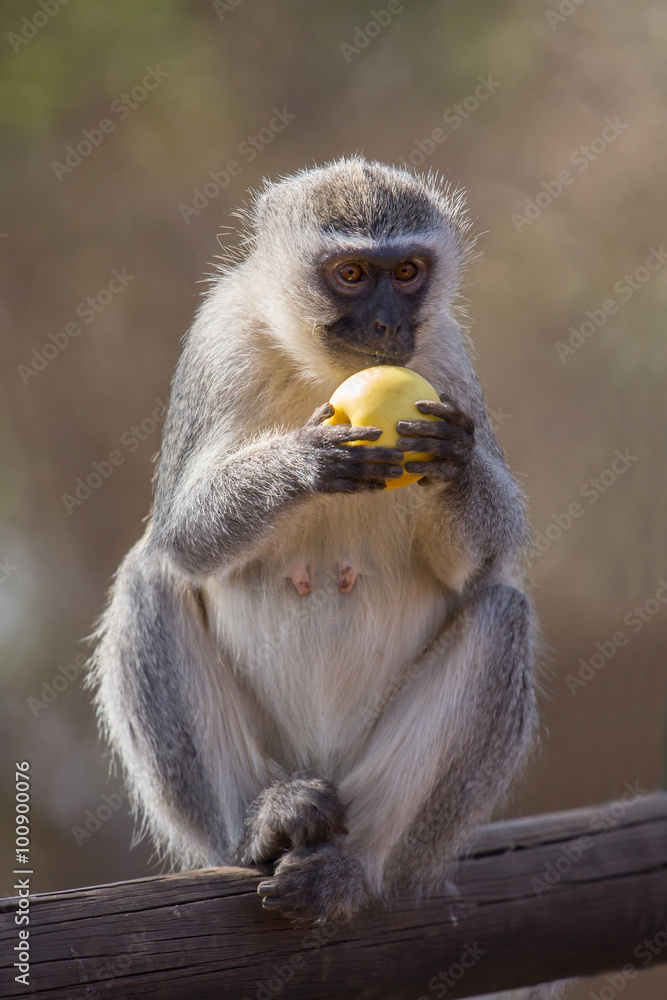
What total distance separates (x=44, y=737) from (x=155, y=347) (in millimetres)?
3586

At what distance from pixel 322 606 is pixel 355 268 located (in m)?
1.38

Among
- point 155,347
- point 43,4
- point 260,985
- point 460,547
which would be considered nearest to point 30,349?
point 155,347

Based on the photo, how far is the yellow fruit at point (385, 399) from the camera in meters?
3.45

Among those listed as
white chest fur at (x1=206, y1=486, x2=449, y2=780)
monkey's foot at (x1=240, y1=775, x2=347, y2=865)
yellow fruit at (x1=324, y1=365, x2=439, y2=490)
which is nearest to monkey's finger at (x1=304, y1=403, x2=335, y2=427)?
yellow fruit at (x1=324, y1=365, x2=439, y2=490)

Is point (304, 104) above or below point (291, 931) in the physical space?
above

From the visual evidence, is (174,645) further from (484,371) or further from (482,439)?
(484,371)

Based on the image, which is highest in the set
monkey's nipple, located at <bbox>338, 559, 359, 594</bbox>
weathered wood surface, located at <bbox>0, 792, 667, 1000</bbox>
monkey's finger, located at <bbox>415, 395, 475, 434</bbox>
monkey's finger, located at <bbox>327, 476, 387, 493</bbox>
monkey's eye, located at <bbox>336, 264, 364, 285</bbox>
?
→ monkey's eye, located at <bbox>336, 264, 364, 285</bbox>

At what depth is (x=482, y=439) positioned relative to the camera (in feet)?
14.5

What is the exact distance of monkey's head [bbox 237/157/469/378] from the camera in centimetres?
382

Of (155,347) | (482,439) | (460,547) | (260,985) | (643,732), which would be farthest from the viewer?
(155,347)

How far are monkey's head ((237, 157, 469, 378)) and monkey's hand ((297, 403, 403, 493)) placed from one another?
1.21ft

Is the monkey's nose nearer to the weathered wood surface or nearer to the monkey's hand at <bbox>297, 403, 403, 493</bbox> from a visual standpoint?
the monkey's hand at <bbox>297, 403, 403, 493</bbox>

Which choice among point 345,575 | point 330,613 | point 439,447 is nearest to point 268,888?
point 330,613

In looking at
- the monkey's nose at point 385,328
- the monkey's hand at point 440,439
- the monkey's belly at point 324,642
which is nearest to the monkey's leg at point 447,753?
the monkey's belly at point 324,642
